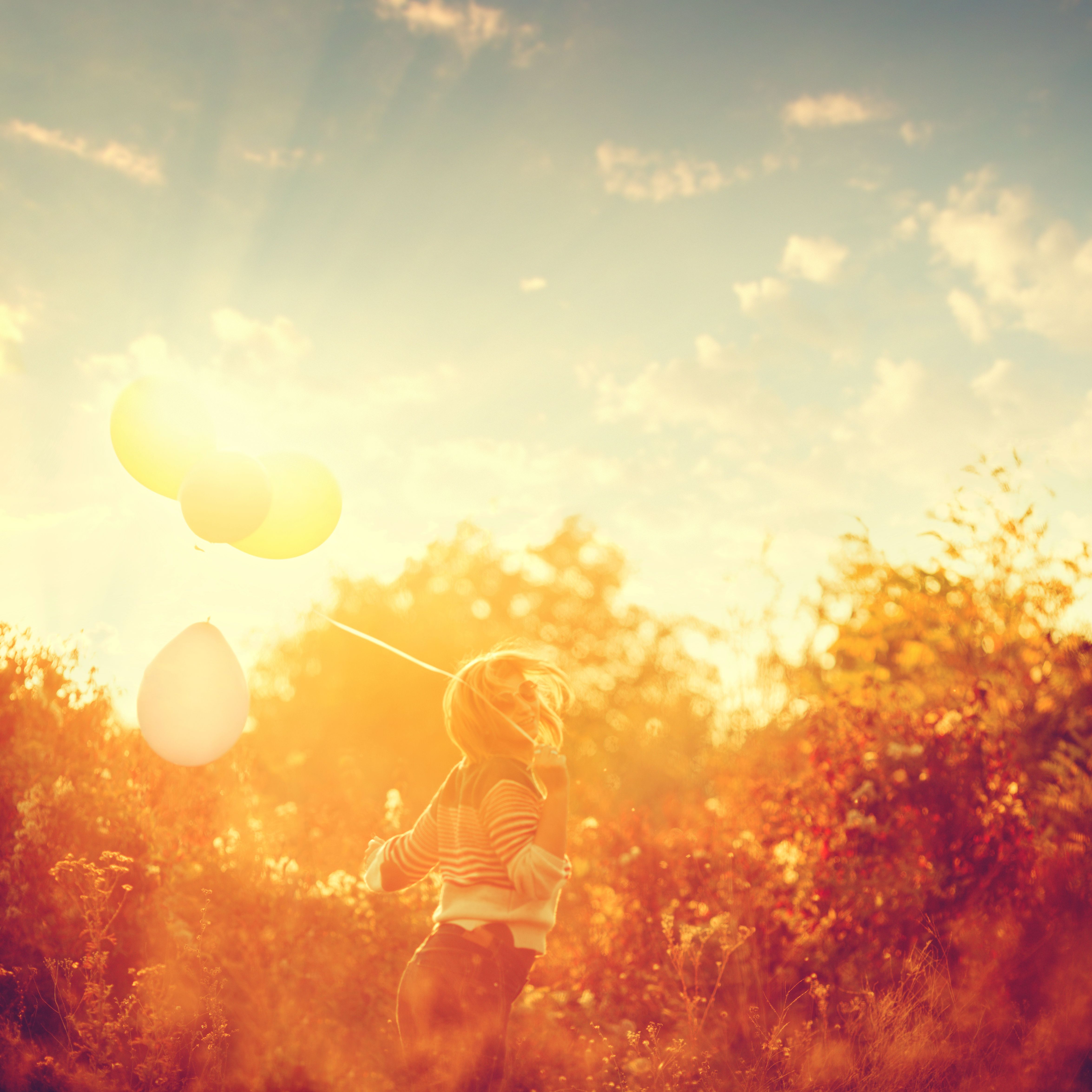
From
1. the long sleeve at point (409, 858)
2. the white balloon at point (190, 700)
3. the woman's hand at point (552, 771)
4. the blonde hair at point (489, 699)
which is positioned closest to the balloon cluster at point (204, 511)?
the white balloon at point (190, 700)

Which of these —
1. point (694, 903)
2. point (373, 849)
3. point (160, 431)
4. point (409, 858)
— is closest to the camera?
point (409, 858)

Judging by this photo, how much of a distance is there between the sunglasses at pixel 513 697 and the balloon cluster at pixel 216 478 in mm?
1336

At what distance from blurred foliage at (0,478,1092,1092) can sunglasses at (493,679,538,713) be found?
1729 mm

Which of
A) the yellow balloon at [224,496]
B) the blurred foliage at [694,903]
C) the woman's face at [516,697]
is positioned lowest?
the blurred foliage at [694,903]

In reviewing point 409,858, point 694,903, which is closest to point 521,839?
point 409,858

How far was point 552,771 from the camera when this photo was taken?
212cm

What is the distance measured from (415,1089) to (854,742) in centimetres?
397

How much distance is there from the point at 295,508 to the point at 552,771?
1692 millimetres

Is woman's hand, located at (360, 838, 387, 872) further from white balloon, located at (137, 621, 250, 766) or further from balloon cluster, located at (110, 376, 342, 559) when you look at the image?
balloon cluster, located at (110, 376, 342, 559)

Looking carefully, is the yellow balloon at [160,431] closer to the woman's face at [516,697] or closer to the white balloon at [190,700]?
the white balloon at [190,700]

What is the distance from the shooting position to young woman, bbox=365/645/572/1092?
1898mm

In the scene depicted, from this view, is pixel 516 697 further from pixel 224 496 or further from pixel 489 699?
pixel 224 496

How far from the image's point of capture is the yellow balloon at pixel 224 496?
112 inches

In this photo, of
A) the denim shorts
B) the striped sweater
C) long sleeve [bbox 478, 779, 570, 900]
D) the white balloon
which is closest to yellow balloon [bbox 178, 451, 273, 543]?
the white balloon
